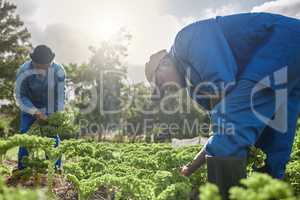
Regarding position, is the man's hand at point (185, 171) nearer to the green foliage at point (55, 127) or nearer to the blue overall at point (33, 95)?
the green foliage at point (55, 127)

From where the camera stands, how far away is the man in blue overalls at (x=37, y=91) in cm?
695

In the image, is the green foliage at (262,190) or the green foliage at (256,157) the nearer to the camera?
the green foliage at (262,190)

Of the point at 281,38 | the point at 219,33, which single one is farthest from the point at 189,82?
the point at 281,38

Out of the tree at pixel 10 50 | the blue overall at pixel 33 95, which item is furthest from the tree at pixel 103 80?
the blue overall at pixel 33 95

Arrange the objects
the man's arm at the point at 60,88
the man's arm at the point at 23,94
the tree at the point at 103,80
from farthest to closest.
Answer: the tree at the point at 103,80
the man's arm at the point at 60,88
the man's arm at the point at 23,94

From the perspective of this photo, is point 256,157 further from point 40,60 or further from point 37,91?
point 37,91

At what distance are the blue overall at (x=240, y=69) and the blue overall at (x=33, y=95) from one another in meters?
3.69

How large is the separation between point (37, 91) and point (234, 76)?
14.3ft

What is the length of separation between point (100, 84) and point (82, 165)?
43949 mm

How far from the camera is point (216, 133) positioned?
11.2ft

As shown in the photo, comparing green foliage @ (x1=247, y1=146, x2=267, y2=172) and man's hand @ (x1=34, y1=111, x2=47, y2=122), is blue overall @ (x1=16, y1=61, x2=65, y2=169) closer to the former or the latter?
man's hand @ (x1=34, y1=111, x2=47, y2=122)

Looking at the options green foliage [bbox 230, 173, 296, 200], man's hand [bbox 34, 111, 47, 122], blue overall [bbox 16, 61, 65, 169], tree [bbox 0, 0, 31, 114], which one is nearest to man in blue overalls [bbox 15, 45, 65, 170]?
blue overall [bbox 16, 61, 65, 169]

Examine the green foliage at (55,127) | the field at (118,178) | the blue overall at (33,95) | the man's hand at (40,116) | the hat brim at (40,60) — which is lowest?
the field at (118,178)

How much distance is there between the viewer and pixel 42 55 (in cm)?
659
